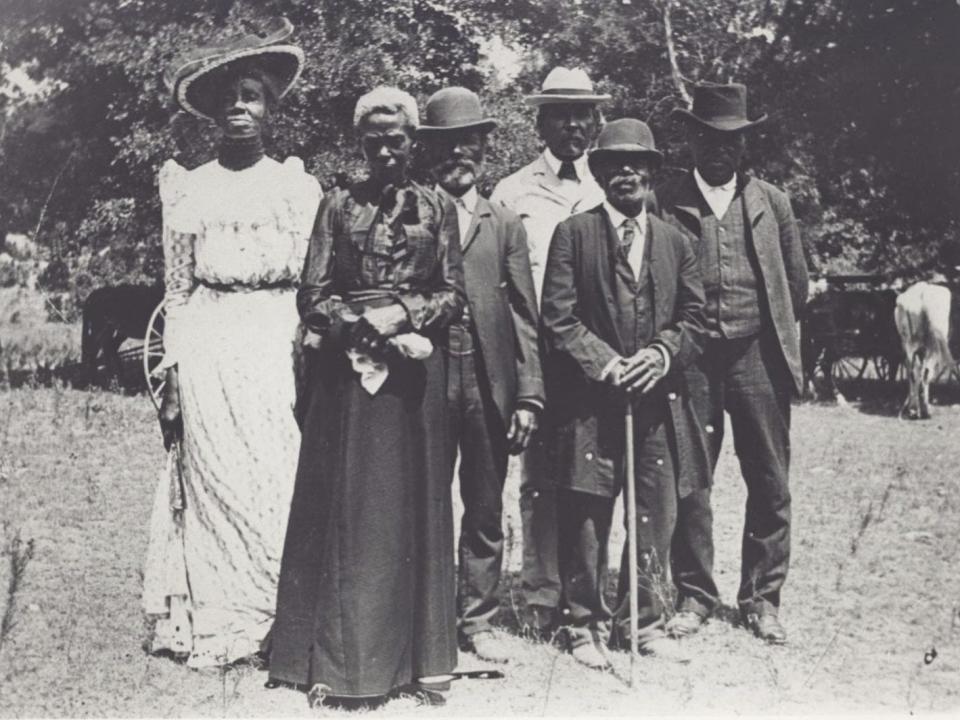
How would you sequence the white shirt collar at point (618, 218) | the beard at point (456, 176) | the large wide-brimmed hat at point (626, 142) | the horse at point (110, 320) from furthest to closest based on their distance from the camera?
1. the horse at point (110, 320)
2. the beard at point (456, 176)
3. the white shirt collar at point (618, 218)
4. the large wide-brimmed hat at point (626, 142)

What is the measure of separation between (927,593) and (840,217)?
9.24 meters

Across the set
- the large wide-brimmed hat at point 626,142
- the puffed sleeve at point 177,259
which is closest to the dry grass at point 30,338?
the puffed sleeve at point 177,259

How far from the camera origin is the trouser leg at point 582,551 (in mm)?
4555

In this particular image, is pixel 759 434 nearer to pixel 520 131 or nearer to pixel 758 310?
pixel 758 310

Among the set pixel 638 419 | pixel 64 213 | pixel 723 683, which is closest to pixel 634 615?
pixel 723 683

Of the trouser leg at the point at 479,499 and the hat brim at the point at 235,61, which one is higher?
the hat brim at the point at 235,61

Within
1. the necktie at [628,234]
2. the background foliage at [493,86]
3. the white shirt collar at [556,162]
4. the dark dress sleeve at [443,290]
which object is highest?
the background foliage at [493,86]

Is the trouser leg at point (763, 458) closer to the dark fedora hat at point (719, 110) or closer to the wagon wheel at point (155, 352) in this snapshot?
the dark fedora hat at point (719, 110)

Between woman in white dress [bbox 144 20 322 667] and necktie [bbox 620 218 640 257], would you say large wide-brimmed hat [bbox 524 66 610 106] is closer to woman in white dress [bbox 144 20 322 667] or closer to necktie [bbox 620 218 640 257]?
necktie [bbox 620 218 640 257]

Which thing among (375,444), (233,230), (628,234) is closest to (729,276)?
(628,234)

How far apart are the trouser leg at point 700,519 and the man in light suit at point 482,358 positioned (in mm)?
745

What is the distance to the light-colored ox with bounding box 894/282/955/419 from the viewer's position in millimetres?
12633

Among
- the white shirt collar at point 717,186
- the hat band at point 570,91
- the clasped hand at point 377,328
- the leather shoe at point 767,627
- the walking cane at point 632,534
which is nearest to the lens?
the clasped hand at point 377,328

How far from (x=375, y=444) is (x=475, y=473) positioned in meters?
0.78
